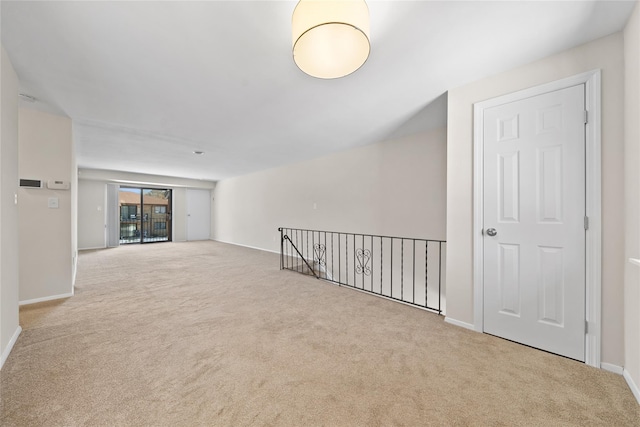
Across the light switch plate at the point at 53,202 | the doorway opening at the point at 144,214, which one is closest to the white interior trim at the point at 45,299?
the light switch plate at the point at 53,202

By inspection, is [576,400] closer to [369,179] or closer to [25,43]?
[369,179]

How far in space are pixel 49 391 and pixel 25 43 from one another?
8.06 feet

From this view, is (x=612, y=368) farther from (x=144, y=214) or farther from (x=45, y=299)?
(x=144, y=214)

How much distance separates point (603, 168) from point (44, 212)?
19.0 ft

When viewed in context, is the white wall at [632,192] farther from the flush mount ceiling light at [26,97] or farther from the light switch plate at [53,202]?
the light switch plate at [53,202]

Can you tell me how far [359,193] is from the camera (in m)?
4.90

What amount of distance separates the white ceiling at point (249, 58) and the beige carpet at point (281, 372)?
238cm

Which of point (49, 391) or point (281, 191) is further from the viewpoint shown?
point (281, 191)

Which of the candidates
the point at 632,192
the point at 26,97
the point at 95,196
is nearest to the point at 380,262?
the point at 632,192

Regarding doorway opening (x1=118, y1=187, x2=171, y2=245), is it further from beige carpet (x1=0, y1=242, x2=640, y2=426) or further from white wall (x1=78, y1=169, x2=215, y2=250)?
beige carpet (x1=0, y1=242, x2=640, y2=426)

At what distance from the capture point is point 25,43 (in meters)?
1.81

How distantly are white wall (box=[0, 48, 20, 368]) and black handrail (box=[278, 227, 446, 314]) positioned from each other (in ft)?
10.7

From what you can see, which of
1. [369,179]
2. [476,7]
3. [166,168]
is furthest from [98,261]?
[476,7]

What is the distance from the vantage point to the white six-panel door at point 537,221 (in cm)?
192
